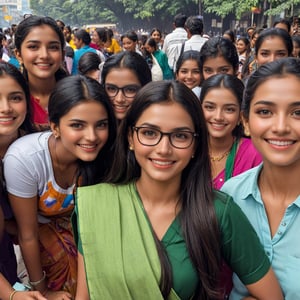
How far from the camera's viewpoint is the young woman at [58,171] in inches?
80.4

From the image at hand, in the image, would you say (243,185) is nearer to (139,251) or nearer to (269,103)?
(269,103)

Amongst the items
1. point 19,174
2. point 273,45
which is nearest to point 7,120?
point 19,174

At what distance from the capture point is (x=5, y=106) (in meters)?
2.24

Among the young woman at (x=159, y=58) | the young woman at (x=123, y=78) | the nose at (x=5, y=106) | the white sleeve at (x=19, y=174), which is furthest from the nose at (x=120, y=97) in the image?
the young woman at (x=159, y=58)

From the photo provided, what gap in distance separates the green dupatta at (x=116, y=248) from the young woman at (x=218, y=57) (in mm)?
2074

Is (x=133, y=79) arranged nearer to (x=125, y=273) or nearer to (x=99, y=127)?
(x=99, y=127)

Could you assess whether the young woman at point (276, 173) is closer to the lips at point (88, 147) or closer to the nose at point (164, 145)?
the nose at point (164, 145)

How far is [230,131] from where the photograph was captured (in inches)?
99.3

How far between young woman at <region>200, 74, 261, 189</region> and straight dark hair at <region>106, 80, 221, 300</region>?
2.42 feet

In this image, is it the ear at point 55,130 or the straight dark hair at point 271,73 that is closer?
the straight dark hair at point 271,73

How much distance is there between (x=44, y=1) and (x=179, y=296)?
8033cm

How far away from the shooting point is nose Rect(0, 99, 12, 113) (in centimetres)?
223

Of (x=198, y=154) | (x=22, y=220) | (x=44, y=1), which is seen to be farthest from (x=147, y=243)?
(x=44, y=1)

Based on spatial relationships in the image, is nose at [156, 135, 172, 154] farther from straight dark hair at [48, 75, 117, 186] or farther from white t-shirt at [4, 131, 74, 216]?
white t-shirt at [4, 131, 74, 216]
